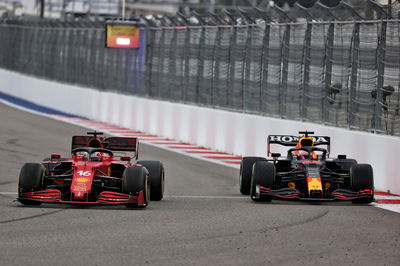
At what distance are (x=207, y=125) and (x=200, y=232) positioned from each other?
44.8ft

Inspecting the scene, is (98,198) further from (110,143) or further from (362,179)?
(362,179)

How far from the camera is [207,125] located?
23781mm

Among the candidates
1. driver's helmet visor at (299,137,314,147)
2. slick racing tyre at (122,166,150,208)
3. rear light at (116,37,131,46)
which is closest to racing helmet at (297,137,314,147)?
driver's helmet visor at (299,137,314,147)

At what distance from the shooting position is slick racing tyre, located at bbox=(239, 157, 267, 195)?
14031 mm

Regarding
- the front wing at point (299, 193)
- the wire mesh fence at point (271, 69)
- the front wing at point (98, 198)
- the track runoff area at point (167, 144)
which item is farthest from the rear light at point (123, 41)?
the front wing at point (98, 198)

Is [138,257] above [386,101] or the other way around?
the other way around

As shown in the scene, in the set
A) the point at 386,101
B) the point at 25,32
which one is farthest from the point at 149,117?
the point at 25,32

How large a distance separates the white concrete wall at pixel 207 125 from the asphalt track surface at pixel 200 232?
205 centimetres

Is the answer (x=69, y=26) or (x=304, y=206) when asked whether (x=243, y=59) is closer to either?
(x=304, y=206)

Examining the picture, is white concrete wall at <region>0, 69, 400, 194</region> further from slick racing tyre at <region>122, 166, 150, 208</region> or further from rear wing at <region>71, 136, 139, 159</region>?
slick racing tyre at <region>122, 166, 150, 208</region>

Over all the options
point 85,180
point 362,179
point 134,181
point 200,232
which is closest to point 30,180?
point 85,180

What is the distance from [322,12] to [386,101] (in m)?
3.14

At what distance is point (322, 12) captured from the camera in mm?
18531

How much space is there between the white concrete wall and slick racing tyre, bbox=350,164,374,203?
173 centimetres
